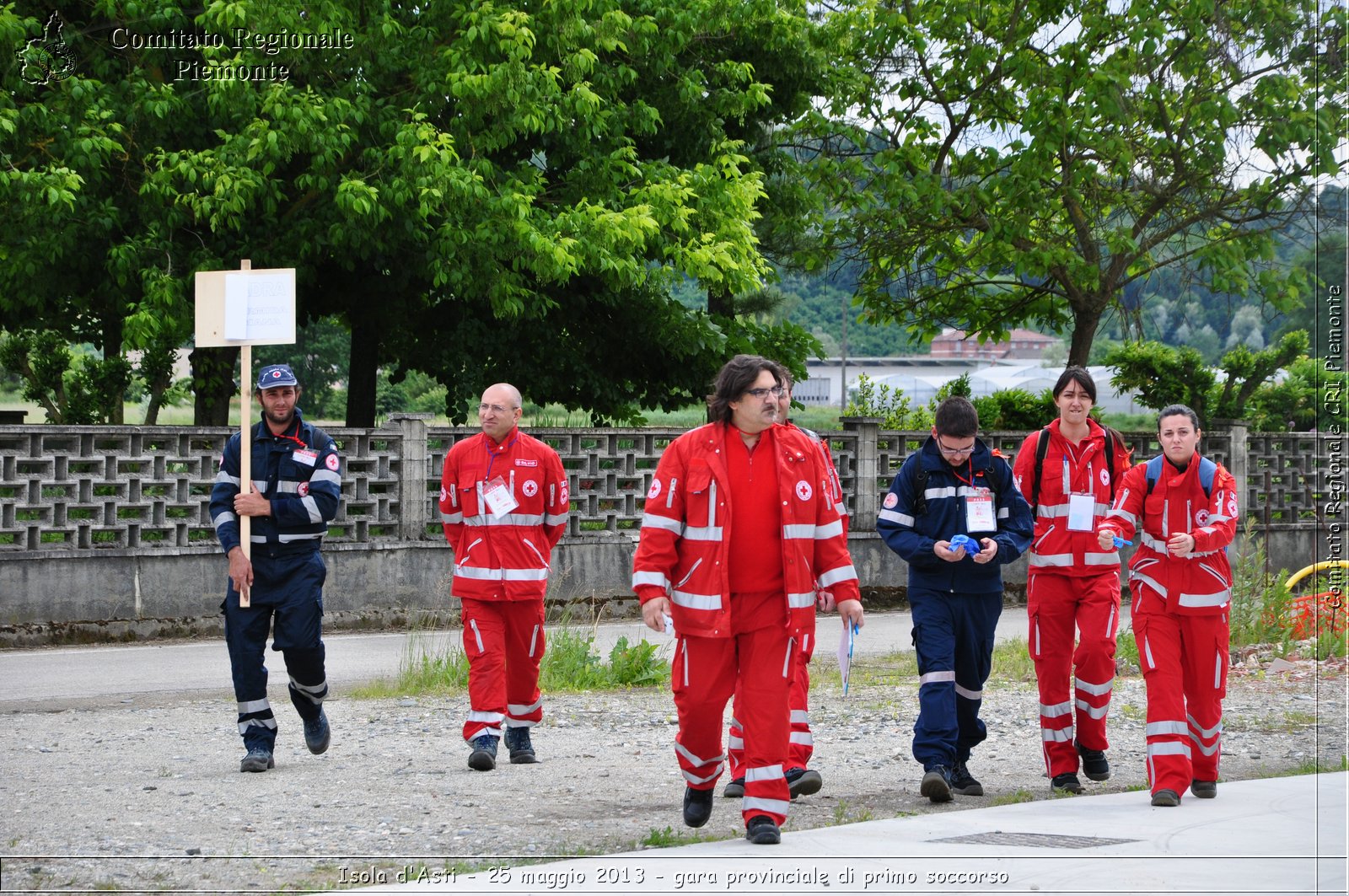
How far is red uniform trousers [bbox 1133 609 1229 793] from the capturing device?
727cm

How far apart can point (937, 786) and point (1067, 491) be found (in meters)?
1.72

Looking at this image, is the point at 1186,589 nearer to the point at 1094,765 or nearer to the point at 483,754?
the point at 1094,765

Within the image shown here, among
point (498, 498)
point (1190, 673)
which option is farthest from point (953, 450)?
point (498, 498)

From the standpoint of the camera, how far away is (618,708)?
10258 mm

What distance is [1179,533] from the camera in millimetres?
7352

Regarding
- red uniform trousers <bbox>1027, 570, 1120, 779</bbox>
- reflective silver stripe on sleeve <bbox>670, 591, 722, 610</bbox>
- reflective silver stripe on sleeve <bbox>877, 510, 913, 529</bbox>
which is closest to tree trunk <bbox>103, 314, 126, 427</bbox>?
reflective silver stripe on sleeve <bbox>877, 510, 913, 529</bbox>

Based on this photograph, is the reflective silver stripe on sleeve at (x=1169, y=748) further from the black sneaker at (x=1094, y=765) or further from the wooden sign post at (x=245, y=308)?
the wooden sign post at (x=245, y=308)

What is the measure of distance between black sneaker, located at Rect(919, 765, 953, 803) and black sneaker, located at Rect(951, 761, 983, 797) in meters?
0.28

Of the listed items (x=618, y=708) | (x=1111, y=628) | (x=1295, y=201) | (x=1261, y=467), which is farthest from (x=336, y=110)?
(x=1261, y=467)

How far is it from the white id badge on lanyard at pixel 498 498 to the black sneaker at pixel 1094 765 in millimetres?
3300

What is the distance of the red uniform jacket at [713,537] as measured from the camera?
6.29 m

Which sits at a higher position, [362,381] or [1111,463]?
[362,381]

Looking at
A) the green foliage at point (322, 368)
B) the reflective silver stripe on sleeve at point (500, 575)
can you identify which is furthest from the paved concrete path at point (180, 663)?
the green foliage at point (322, 368)

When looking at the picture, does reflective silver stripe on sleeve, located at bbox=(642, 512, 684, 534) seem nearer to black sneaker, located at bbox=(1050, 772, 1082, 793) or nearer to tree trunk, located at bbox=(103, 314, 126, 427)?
black sneaker, located at bbox=(1050, 772, 1082, 793)
